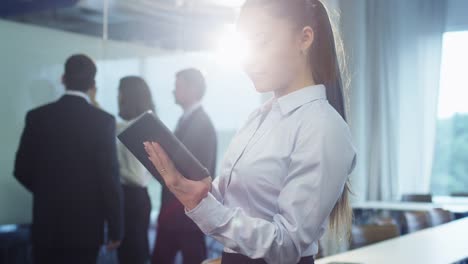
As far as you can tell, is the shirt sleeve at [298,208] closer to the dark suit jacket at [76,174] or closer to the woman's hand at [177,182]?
the woman's hand at [177,182]

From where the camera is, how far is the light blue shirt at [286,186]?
4.41ft

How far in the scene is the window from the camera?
6684 mm

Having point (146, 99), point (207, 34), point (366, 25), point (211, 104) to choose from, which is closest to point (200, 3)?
point (207, 34)

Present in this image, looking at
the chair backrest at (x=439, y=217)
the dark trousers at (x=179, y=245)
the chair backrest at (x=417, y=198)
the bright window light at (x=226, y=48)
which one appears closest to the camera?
the dark trousers at (x=179, y=245)

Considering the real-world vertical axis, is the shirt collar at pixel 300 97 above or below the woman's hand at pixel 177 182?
above

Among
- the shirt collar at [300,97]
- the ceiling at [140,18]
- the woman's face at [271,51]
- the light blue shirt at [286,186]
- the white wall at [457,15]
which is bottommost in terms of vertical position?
the light blue shirt at [286,186]

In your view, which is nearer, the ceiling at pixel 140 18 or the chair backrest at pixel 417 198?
the ceiling at pixel 140 18

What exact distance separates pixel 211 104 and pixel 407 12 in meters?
2.71

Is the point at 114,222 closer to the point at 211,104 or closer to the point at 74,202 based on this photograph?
the point at 74,202

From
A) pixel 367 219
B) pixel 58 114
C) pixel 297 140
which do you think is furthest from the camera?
pixel 367 219

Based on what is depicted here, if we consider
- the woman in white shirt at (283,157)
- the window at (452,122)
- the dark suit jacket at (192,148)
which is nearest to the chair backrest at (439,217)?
the dark suit jacket at (192,148)

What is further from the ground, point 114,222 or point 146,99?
point 146,99

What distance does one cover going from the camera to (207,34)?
5074 millimetres

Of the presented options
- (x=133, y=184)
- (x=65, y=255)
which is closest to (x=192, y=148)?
(x=133, y=184)
